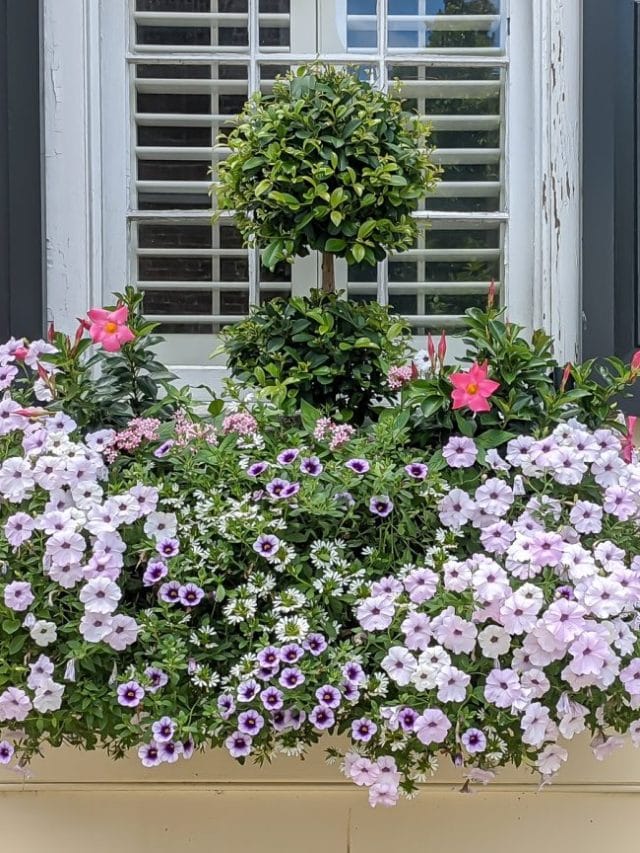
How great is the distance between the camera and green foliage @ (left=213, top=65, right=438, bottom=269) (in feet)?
5.33

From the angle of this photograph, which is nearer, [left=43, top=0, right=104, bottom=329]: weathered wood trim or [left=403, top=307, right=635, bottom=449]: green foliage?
[left=403, top=307, right=635, bottom=449]: green foliage

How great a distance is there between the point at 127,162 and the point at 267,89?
0.39m

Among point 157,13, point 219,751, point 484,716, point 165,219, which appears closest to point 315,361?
point 165,219

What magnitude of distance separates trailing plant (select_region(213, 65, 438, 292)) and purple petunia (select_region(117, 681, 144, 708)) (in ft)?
2.83

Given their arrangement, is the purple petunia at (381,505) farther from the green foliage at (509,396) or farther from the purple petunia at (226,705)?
the purple petunia at (226,705)

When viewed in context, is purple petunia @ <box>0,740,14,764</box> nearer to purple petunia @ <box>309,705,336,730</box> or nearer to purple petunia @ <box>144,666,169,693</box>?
purple petunia @ <box>144,666,169,693</box>

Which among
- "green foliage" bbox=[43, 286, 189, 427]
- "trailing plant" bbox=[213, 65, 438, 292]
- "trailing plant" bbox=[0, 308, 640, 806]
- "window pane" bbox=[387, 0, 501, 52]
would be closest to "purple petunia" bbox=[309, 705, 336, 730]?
"trailing plant" bbox=[0, 308, 640, 806]

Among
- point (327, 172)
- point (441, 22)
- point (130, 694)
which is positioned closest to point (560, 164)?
point (441, 22)

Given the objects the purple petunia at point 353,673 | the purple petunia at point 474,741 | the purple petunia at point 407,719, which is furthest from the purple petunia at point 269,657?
the purple petunia at point 474,741

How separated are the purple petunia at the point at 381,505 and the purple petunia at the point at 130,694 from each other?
0.49m

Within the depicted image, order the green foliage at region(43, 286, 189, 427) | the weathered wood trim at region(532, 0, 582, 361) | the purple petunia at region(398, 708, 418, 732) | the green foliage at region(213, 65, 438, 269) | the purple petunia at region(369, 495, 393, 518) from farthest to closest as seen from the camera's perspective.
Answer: the weathered wood trim at region(532, 0, 582, 361) → the green foliage at region(213, 65, 438, 269) → the green foliage at region(43, 286, 189, 427) → the purple petunia at region(369, 495, 393, 518) → the purple petunia at region(398, 708, 418, 732)

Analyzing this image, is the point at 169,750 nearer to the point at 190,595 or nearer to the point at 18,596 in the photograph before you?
the point at 190,595

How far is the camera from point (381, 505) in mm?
1420

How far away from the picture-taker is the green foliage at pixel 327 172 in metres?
1.62
